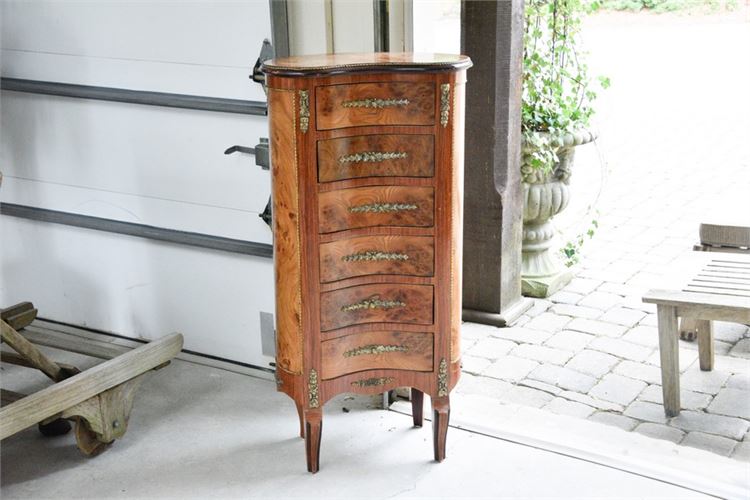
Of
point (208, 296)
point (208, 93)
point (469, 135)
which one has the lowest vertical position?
point (208, 296)

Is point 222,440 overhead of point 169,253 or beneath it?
beneath

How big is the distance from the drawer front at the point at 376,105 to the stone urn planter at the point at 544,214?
6.15 feet

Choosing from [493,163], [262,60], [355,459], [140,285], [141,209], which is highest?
[262,60]

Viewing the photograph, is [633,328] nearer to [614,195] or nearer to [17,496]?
[614,195]

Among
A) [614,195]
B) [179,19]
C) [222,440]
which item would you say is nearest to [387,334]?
[222,440]

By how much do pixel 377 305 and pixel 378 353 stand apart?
6.5 inches

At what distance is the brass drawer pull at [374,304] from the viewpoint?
292cm

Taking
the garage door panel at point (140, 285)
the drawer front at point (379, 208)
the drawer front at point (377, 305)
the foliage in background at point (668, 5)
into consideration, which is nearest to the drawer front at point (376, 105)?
the drawer front at point (379, 208)

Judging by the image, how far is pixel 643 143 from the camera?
7793 mm

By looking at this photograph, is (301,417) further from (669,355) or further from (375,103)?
(669,355)

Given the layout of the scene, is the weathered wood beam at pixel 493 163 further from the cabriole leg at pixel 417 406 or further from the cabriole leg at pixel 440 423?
the cabriole leg at pixel 440 423

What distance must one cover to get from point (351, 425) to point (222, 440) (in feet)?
1.55

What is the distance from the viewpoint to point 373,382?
119 inches

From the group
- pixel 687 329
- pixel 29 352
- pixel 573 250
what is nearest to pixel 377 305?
pixel 29 352
